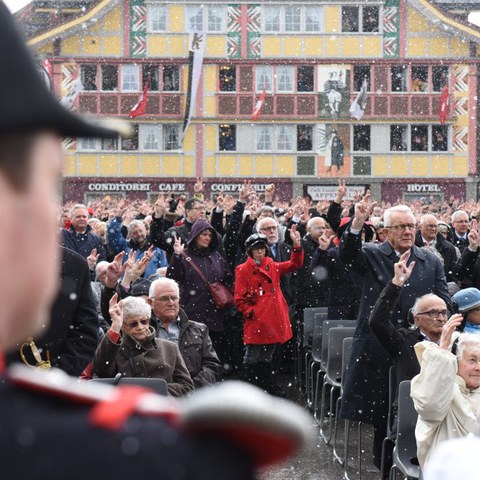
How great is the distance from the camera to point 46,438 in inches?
37.9

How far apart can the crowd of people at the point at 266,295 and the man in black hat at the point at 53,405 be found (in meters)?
3.20

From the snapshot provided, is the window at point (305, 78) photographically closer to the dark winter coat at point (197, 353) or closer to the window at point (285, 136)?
the window at point (285, 136)

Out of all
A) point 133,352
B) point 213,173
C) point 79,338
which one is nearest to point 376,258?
point 133,352

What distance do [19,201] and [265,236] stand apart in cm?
970

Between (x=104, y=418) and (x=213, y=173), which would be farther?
(x=213, y=173)

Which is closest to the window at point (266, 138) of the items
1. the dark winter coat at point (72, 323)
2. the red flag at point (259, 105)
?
the red flag at point (259, 105)

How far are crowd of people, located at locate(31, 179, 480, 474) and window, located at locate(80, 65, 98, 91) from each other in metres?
26.4

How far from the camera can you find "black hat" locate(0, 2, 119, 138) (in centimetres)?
99

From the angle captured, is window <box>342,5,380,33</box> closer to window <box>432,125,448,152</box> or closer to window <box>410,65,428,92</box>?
window <box>410,65,428,92</box>

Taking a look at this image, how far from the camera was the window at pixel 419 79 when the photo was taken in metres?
42.3

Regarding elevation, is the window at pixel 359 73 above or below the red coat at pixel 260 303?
above

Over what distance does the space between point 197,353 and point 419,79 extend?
36.1 meters

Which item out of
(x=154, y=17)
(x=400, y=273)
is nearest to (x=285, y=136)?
(x=154, y=17)

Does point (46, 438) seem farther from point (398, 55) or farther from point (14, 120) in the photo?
point (398, 55)
